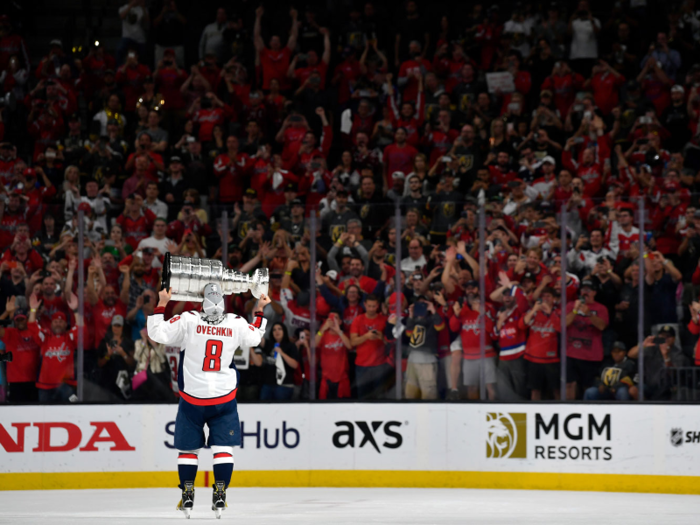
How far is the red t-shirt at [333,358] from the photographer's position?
10.1 m

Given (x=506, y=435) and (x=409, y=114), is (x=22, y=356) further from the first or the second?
(x=409, y=114)

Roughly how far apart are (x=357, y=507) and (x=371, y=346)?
1.97 m

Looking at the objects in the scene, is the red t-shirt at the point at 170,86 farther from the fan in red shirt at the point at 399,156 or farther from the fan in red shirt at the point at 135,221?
the fan in red shirt at the point at 135,221

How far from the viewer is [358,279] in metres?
10.1

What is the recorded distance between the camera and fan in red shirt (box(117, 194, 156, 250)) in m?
10.2

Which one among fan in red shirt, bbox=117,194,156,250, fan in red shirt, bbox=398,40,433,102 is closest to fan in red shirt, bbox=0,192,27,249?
fan in red shirt, bbox=117,194,156,250

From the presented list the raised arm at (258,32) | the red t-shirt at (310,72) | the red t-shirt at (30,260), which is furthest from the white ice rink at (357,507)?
the raised arm at (258,32)

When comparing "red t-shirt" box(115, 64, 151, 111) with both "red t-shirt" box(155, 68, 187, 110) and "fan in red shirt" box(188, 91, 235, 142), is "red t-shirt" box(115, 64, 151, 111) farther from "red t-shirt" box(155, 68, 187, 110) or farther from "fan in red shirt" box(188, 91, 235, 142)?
"fan in red shirt" box(188, 91, 235, 142)

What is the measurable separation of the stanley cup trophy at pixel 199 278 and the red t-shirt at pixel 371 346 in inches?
87.9

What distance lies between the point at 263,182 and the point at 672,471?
5.54m

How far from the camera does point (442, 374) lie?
9.95 metres

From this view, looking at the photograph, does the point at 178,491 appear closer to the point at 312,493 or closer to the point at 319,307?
the point at 312,493

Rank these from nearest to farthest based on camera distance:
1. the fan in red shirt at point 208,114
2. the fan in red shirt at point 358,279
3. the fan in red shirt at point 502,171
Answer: the fan in red shirt at point 358,279
the fan in red shirt at point 502,171
the fan in red shirt at point 208,114

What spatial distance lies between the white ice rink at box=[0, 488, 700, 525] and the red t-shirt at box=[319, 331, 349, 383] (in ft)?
3.36
